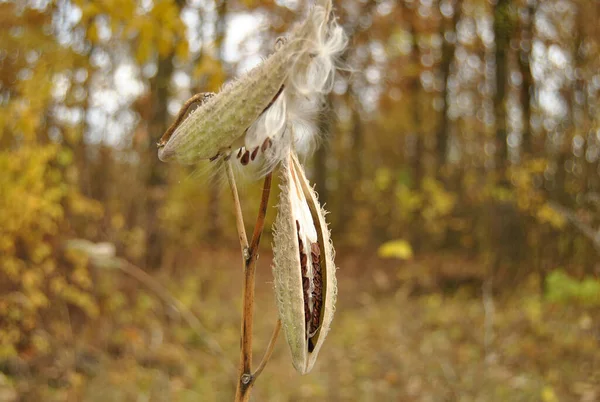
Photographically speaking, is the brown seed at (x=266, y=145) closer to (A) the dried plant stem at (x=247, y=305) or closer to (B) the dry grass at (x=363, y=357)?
(A) the dried plant stem at (x=247, y=305)

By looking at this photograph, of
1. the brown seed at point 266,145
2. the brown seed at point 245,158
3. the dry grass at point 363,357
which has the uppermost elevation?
the brown seed at point 266,145

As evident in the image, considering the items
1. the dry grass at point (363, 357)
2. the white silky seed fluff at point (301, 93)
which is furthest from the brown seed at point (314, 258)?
the dry grass at point (363, 357)

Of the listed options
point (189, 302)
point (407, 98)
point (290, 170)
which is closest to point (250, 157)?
point (290, 170)

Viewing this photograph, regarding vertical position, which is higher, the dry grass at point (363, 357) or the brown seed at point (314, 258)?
the brown seed at point (314, 258)

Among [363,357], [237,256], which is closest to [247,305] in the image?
[363,357]

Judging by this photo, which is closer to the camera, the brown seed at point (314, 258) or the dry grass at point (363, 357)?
the brown seed at point (314, 258)

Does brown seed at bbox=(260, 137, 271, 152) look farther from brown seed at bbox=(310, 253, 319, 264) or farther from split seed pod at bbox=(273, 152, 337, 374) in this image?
brown seed at bbox=(310, 253, 319, 264)

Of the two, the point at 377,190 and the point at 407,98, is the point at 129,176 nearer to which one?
the point at 377,190
